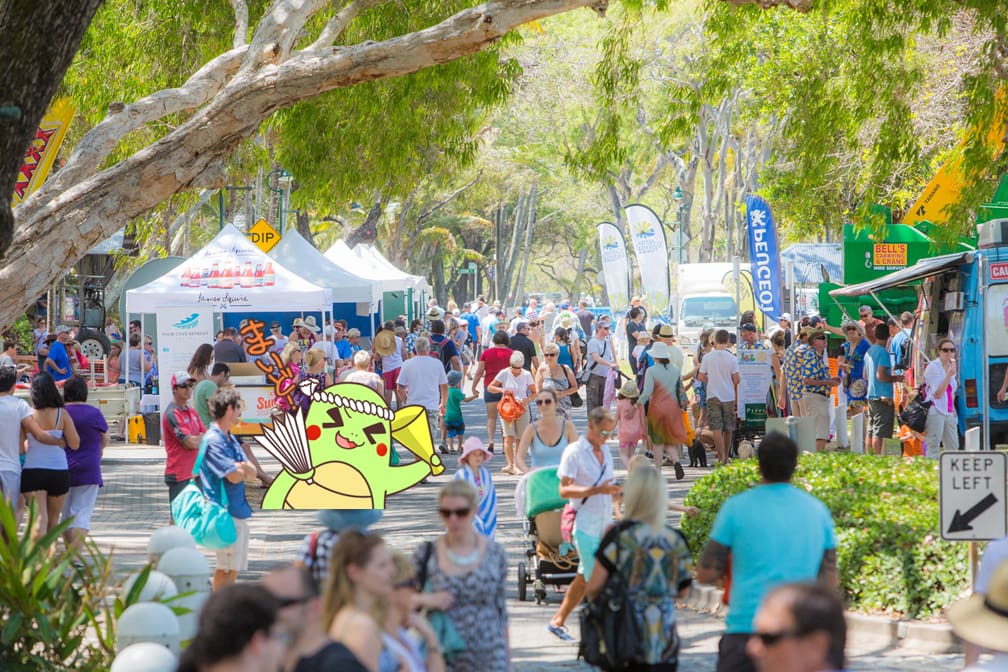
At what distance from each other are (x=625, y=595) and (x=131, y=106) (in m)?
6.38

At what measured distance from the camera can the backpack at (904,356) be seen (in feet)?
58.8

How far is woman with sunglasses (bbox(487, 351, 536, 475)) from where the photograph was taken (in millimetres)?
18328

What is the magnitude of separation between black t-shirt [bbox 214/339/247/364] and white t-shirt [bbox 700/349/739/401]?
7.49m

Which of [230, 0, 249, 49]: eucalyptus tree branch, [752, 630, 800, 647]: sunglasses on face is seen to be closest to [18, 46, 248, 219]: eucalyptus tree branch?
[230, 0, 249, 49]: eucalyptus tree branch

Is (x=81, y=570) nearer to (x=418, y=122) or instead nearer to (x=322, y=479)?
(x=322, y=479)

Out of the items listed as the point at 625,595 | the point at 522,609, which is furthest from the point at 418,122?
the point at 625,595

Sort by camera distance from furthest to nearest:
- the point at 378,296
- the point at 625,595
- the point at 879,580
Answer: the point at 378,296 < the point at 879,580 < the point at 625,595

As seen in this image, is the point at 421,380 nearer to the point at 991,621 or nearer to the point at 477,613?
the point at 477,613

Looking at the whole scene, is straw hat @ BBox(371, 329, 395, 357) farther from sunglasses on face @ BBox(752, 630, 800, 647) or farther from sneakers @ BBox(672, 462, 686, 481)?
sunglasses on face @ BBox(752, 630, 800, 647)

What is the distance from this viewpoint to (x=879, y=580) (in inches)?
391

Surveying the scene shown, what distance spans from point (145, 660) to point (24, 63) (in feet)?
9.19

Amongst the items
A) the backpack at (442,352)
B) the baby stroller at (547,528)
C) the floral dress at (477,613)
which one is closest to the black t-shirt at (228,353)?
the backpack at (442,352)

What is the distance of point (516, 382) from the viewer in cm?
1845

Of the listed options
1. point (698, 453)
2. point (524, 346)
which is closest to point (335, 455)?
point (698, 453)
